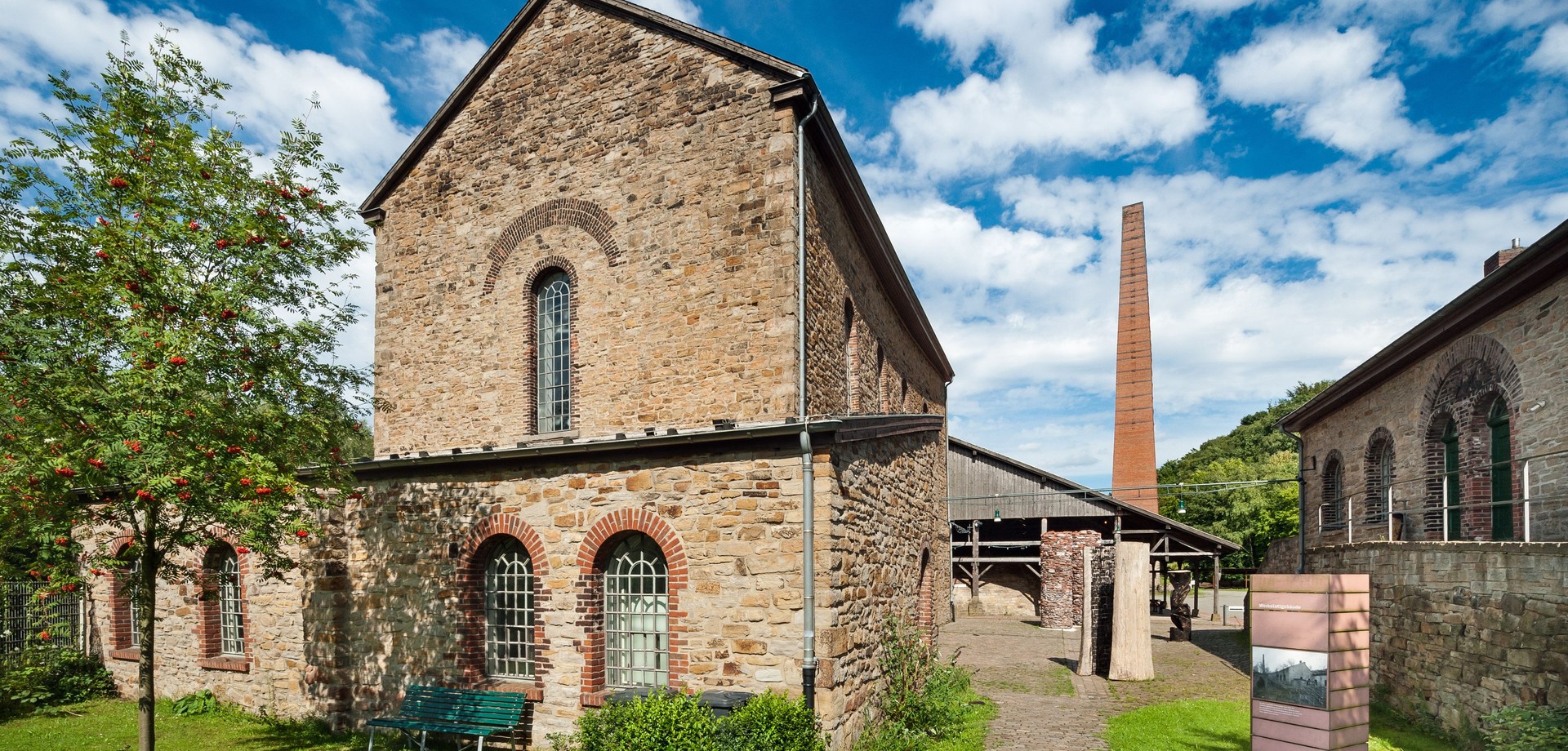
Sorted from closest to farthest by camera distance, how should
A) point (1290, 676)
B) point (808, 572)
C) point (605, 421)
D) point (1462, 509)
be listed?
point (1290, 676)
point (808, 572)
point (605, 421)
point (1462, 509)

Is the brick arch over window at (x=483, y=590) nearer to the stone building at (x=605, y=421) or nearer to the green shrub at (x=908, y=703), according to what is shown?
the stone building at (x=605, y=421)

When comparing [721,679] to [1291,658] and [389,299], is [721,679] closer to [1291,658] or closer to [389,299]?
[1291,658]

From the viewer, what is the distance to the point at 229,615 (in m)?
11.5

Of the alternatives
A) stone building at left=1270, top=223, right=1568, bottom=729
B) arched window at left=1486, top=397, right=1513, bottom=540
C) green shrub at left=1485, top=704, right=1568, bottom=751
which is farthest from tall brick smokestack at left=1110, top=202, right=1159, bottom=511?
green shrub at left=1485, top=704, right=1568, bottom=751

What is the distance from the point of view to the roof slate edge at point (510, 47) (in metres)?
9.88

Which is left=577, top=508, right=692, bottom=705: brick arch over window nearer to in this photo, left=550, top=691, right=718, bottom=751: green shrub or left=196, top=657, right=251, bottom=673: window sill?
left=550, top=691, right=718, bottom=751: green shrub

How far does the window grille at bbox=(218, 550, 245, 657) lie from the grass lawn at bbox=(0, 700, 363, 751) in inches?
36.2

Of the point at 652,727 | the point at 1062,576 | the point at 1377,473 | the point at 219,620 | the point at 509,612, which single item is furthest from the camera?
the point at 1062,576

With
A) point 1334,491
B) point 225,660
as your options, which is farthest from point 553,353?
point 1334,491

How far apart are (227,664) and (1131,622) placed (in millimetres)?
13756

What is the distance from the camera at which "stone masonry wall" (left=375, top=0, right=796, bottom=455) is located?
9688 millimetres

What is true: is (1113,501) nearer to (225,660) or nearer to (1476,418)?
(1476,418)

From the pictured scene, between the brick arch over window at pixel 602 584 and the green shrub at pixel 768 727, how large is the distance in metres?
1.12

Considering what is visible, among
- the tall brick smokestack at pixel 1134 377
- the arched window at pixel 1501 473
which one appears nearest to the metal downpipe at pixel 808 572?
the arched window at pixel 1501 473
